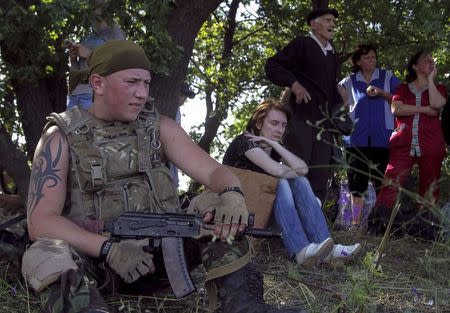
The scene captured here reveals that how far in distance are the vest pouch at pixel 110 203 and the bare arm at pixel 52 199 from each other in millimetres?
164

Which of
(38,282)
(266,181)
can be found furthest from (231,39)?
(38,282)

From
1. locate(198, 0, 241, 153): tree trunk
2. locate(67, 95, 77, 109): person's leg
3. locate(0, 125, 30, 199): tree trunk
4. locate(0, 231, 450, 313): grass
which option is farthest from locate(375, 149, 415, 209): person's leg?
locate(198, 0, 241, 153): tree trunk

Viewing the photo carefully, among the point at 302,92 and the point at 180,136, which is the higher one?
the point at 302,92

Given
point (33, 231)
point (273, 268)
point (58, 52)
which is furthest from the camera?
point (58, 52)

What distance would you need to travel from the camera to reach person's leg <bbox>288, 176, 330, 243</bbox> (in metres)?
4.95

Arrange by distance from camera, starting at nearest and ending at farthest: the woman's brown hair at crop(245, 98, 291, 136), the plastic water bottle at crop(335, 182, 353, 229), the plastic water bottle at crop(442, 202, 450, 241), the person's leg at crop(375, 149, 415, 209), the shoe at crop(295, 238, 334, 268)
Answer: the plastic water bottle at crop(442, 202, 450, 241)
the shoe at crop(295, 238, 334, 268)
the woman's brown hair at crop(245, 98, 291, 136)
the person's leg at crop(375, 149, 415, 209)
the plastic water bottle at crop(335, 182, 353, 229)

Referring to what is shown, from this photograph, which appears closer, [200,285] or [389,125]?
[200,285]

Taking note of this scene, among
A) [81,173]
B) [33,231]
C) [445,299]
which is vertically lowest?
A: [445,299]

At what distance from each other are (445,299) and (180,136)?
1.75m

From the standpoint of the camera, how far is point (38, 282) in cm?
294

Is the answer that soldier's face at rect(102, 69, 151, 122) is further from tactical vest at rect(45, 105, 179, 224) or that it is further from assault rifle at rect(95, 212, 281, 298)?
assault rifle at rect(95, 212, 281, 298)

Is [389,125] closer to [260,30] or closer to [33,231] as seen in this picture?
[33,231]

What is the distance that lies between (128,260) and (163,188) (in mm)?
574

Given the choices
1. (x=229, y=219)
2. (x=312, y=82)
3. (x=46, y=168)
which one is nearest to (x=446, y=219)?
(x=229, y=219)
